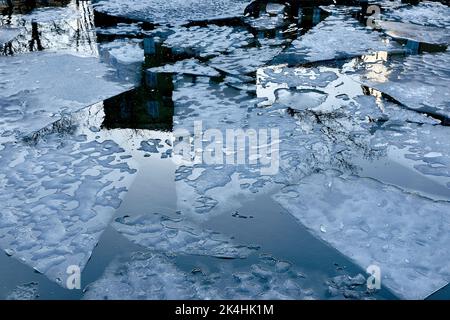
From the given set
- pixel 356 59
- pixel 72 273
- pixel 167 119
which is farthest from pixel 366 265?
pixel 356 59

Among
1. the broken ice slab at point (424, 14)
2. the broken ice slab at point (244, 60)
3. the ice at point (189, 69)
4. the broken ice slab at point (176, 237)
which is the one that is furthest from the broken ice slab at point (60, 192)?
the broken ice slab at point (424, 14)

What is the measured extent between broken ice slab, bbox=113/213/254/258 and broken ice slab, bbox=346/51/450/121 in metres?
4.12

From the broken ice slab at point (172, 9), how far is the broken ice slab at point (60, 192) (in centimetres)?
631

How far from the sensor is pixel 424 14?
11570 mm

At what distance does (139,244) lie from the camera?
413 centimetres

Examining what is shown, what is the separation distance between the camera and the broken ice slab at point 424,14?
10836mm

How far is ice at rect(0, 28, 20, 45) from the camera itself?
9836 mm

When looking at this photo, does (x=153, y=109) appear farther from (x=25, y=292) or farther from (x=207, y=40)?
(x=207, y=40)

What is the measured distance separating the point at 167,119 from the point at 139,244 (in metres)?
2.67

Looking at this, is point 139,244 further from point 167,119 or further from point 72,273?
point 167,119

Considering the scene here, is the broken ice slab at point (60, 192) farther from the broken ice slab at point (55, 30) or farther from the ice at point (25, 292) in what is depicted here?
the broken ice slab at point (55, 30)

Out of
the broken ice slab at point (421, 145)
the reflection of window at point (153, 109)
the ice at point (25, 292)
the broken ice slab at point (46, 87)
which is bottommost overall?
the ice at point (25, 292)

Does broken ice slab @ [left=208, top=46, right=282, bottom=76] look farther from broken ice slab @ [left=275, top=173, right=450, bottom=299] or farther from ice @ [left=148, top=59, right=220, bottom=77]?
broken ice slab @ [left=275, top=173, right=450, bottom=299]

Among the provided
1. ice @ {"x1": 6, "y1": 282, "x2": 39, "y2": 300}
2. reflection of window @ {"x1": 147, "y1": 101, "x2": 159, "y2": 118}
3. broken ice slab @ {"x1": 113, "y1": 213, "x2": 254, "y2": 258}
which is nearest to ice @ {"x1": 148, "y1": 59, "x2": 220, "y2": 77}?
reflection of window @ {"x1": 147, "y1": 101, "x2": 159, "y2": 118}
